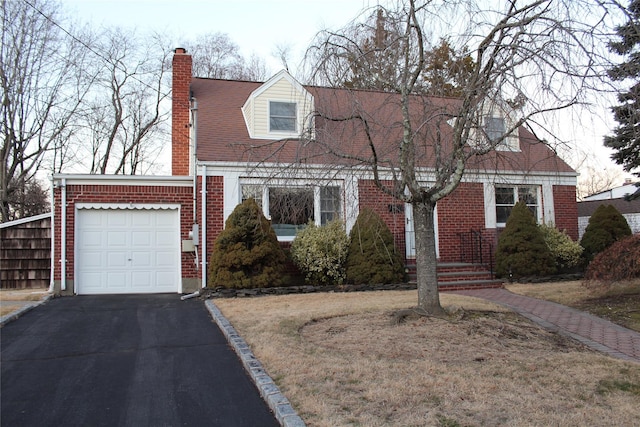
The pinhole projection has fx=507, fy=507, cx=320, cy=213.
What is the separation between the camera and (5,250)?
13.0 meters

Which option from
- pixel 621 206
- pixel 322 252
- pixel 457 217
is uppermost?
pixel 621 206

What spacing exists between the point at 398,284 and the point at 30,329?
25.5ft

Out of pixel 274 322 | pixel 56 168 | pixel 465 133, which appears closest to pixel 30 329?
pixel 274 322

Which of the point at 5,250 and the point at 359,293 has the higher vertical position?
the point at 5,250

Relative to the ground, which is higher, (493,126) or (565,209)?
(493,126)

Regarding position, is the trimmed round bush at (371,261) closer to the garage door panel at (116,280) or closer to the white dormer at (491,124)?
the white dormer at (491,124)

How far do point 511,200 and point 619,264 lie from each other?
639 centimetres

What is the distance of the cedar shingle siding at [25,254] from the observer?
13008 millimetres

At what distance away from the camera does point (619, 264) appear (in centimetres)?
907

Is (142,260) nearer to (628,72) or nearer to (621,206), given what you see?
(628,72)

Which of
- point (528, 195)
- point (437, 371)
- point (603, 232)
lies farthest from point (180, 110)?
point (603, 232)

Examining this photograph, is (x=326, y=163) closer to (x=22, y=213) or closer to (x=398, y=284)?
(x=398, y=284)

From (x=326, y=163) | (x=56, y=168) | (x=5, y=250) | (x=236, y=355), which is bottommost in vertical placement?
(x=236, y=355)

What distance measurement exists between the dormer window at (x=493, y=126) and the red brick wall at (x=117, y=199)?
7.87m
